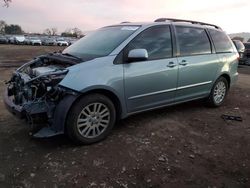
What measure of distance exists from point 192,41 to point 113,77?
6.79 feet

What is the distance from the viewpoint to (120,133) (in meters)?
4.75

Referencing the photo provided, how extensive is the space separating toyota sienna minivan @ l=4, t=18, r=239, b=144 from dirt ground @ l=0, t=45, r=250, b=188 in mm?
289

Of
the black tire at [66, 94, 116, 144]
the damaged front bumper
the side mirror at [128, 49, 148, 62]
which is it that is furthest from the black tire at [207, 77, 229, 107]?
the damaged front bumper

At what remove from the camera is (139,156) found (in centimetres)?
398

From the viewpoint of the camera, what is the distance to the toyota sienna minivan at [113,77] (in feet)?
13.2

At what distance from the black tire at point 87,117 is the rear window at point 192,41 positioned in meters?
1.83

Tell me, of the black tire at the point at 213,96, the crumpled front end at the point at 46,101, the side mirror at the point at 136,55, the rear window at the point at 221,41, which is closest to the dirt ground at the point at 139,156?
the crumpled front end at the point at 46,101

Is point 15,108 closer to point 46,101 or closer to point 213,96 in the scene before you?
point 46,101

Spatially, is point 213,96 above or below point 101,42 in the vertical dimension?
below

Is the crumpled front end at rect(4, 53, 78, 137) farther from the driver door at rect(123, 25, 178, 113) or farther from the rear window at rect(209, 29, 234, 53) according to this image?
the rear window at rect(209, 29, 234, 53)

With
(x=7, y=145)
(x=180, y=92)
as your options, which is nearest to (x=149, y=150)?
(x=180, y=92)

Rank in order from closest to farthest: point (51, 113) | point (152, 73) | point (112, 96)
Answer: point (51, 113) → point (112, 96) → point (152, 73)

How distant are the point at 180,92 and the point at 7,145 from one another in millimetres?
2992

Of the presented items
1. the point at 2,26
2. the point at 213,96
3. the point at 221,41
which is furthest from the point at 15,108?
the point at 2,26
